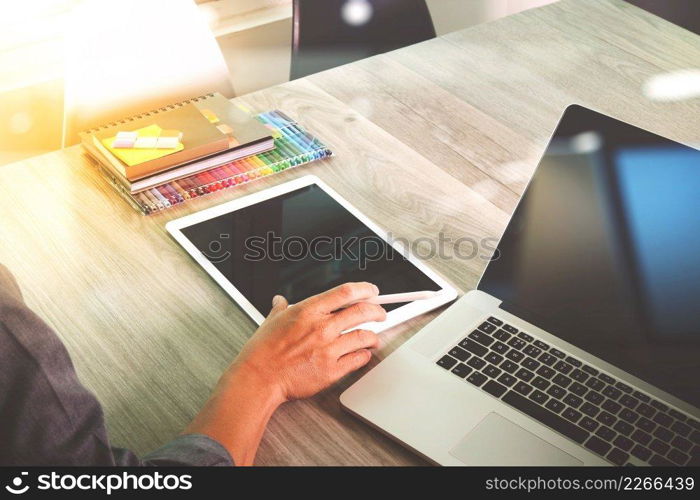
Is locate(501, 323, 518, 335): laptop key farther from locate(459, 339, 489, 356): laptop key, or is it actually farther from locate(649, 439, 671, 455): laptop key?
locate(649, 439, 671, 455): laptop key

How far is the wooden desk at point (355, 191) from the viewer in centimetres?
101

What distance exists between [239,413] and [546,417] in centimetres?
36

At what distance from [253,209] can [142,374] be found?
0.37 metres

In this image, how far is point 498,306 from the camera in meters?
1.10

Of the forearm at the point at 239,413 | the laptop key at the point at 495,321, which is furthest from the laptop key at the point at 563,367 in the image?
the forearm at the point at 239,413

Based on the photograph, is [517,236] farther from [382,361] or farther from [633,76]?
[633,76]

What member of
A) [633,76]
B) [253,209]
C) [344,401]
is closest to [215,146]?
[253,209]

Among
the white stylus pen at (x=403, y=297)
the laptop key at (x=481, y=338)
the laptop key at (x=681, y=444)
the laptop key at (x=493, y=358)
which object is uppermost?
the white stylus pen at (x=403, y=297)

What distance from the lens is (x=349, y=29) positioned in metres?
2.10

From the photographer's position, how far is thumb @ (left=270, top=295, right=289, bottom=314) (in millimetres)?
1086

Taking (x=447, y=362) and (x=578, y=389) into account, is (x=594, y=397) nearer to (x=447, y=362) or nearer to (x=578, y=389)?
(x=578, y=389)

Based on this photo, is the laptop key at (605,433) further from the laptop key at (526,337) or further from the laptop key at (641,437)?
the laptop key at (526,337)

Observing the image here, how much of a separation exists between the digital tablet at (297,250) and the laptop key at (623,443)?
0.32m

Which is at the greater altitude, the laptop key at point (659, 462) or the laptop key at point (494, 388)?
the laptop key at point (494, 388)
